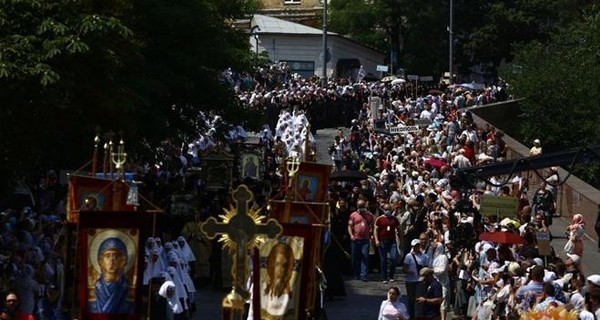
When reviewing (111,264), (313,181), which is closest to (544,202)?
(313,181)

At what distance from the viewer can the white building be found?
85.6m

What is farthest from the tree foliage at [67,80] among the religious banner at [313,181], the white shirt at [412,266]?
the white shirt at [412,266]

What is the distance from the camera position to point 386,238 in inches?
1316

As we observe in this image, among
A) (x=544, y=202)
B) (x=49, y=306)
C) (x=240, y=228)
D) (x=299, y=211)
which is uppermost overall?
(x=544, y=202)

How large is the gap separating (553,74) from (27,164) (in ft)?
96.1

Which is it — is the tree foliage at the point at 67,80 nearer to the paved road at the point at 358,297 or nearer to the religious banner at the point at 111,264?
the paved road at the point at 358,297

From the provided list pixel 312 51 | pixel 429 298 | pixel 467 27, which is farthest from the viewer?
pixel 312 51

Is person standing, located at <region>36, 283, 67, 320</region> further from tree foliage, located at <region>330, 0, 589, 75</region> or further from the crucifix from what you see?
tree foliage, located at <region>330, 0, 589, 75</region>

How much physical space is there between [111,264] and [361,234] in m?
12.7

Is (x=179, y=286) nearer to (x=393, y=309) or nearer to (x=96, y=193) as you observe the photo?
(x=393, y=309)

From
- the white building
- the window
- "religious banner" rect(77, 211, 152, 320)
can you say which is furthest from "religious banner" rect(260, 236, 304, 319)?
the window

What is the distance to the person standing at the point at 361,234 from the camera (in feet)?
111

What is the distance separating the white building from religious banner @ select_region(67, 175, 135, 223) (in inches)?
2381

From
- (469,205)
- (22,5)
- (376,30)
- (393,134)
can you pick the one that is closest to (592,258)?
(469,205)
